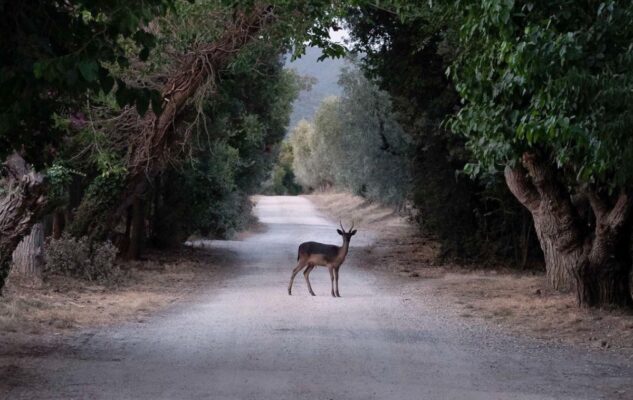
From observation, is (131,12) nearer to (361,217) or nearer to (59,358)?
(59,358)

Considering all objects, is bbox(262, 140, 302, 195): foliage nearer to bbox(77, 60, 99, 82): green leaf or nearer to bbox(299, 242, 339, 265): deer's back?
bbox(299, 242, 339, 265): deer's back

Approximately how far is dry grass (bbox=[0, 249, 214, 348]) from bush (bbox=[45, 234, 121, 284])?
0.38 m

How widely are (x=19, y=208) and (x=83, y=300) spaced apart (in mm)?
5740

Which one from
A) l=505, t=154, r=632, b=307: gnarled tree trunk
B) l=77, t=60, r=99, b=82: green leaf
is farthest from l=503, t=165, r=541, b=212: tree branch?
Result: l=77, t=60, r=99, b=82: green leaf

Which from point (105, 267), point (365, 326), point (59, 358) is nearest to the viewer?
point (59, 358)

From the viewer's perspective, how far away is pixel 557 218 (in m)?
15.9

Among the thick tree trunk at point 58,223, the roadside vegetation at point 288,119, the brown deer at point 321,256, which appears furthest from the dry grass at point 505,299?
the thick tree trunk at point 58,223

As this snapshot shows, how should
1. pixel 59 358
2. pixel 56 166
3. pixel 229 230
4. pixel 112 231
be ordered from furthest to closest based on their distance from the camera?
pixel 229 230
pixel 112 231
pixel 56 166
pixel 59 358

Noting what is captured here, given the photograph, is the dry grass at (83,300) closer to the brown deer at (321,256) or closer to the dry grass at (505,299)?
the brown deer at (321,256)

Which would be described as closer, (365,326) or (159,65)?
(365,326)

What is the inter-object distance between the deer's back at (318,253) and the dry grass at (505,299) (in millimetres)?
1934

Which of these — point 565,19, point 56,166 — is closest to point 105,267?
point 56,166

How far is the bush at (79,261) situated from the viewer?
18.9 metres

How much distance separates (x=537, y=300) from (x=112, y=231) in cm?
1121
